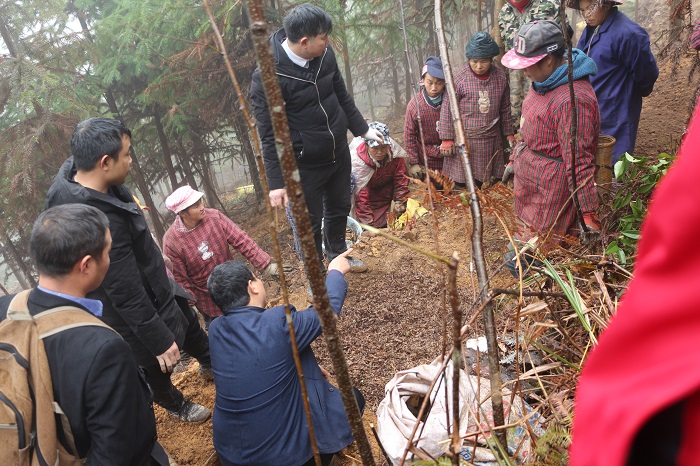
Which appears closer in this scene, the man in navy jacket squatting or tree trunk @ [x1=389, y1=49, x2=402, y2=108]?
the man in navy jacket squatting

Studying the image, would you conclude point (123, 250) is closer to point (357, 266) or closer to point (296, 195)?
point (296, 195)

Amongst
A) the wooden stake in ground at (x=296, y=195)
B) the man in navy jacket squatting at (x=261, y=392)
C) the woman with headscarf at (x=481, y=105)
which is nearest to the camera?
the wooden stake in ground at (x=296, y=195)

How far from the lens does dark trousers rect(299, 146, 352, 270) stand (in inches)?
161

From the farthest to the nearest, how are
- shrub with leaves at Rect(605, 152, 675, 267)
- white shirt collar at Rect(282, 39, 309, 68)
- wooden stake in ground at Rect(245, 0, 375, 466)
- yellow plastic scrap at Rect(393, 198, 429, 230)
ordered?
yellow plastic scrap at Rect(393, 198, 429, 230) → white shirt collar at Rect(282, 39, 309, 68) → shrub with leaves at Rect(605, 152, 675, 267) → wooden stake in ground at Rect(245, 0, 375, 466)

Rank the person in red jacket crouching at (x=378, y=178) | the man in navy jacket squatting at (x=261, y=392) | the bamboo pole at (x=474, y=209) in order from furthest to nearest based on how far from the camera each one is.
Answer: the person in red jacket crouching at (x=378, y=178) → the man in navy jacket squatting at (x=261, y=392) → the bamboo pole at (x=474, y=209)

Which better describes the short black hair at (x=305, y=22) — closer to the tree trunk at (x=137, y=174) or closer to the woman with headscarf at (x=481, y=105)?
the woman with headscarf at (x=481, y=105)

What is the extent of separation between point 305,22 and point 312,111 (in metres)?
0.73

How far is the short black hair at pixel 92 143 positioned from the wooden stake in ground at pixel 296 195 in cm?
218

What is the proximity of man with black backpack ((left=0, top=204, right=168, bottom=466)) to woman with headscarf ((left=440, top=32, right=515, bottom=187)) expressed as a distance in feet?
13.5

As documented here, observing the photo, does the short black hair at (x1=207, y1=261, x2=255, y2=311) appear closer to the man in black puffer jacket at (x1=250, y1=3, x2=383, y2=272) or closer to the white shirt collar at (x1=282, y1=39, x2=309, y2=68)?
the man in black puffer jacket at (x1=250, y1=3, x2=383, y2=272)

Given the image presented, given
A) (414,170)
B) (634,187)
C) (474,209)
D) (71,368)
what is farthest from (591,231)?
(414,170)

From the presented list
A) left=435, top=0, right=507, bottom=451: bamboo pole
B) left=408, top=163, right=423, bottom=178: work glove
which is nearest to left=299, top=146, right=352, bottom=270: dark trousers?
left=408, top=163, right=423, bottom=178: work glove

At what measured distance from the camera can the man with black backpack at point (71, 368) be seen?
1646 millimetres

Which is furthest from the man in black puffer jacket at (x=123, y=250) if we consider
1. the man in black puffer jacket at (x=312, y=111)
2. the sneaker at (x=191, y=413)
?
the man in black puffer jacket at (x=312, y=111)
